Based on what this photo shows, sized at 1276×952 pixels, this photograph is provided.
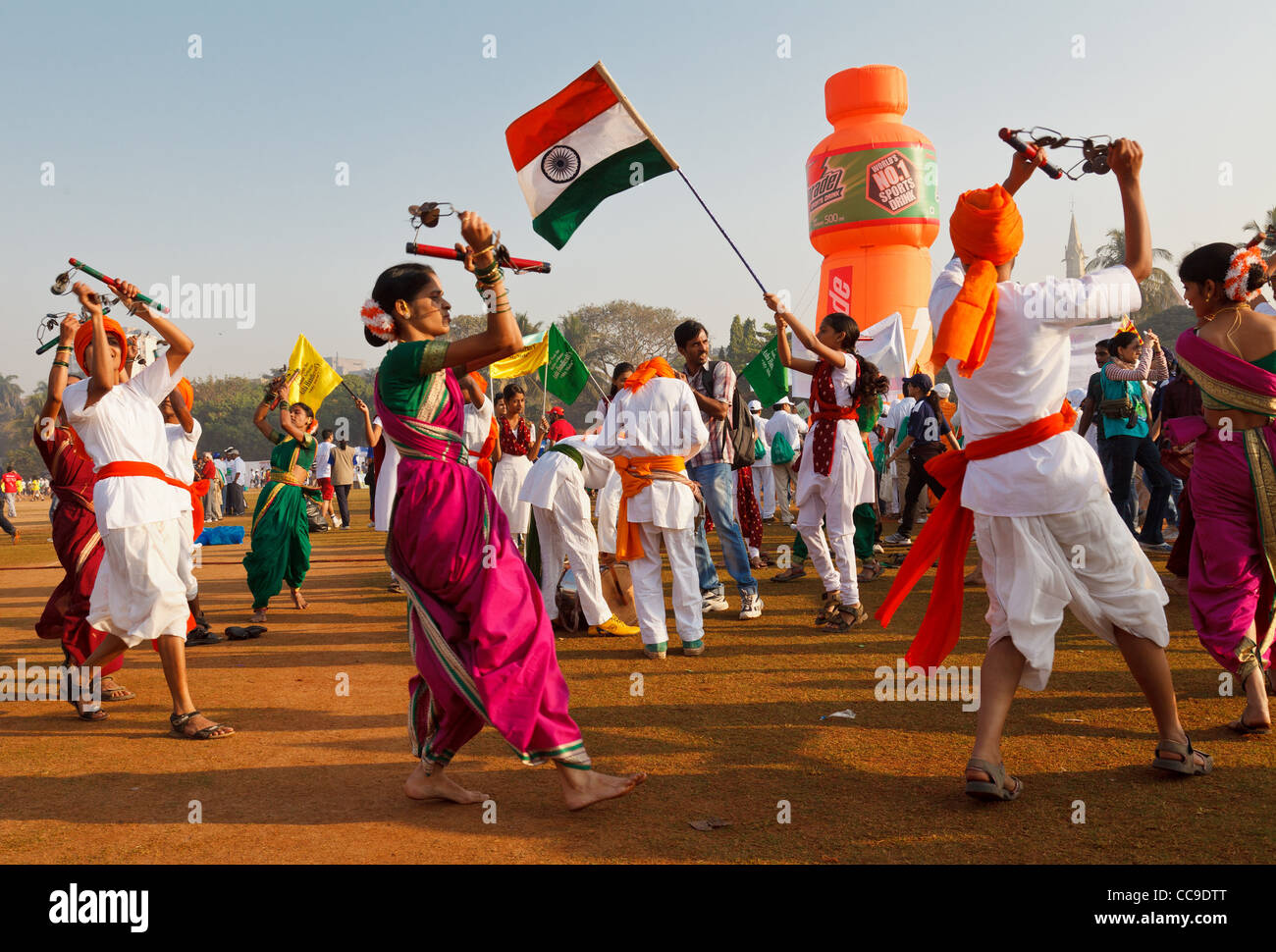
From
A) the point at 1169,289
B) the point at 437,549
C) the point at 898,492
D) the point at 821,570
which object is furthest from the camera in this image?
the point at 1169,289

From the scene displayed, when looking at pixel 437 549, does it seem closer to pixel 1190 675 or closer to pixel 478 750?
pixel 478 750

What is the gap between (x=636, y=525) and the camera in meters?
6.61

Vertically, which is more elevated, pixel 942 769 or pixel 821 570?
pixel 821 570

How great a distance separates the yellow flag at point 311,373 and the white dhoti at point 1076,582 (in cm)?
1060

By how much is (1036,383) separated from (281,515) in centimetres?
682

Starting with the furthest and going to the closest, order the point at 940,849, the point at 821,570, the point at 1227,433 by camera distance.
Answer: the point at 821,570, the point at 1227,433, the point at 940,849

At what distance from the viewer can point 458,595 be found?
3.67m

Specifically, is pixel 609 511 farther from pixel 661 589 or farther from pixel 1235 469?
pixel 1235 469

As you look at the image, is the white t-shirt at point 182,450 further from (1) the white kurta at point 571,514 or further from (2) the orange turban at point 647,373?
(2) the orange turban at point 647,373

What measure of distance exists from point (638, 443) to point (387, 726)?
98.7 inches

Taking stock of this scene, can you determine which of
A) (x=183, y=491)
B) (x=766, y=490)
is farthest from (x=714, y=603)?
(x=766, y=490)

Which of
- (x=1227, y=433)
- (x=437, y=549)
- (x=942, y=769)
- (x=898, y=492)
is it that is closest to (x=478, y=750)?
(x=437, y=549)

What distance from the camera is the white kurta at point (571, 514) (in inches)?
291

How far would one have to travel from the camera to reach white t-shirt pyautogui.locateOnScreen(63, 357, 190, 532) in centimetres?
502
